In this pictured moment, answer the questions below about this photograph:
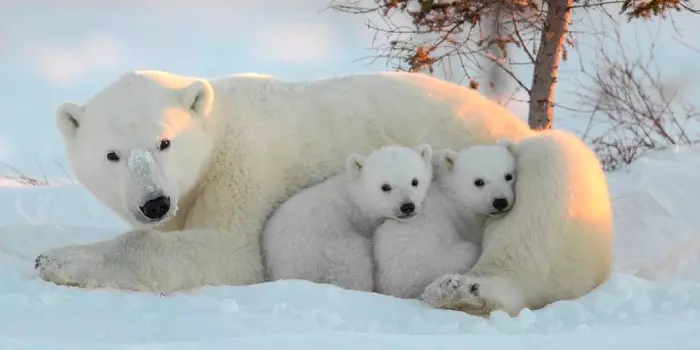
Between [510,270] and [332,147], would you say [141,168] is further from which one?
[510,270]

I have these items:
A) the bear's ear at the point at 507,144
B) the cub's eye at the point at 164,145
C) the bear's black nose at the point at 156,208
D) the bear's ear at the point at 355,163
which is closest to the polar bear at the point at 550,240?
the bear's ear at the point at 507,144

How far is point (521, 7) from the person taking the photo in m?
6.70

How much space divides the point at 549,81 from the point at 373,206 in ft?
10.7

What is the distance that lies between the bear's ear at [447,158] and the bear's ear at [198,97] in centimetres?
108

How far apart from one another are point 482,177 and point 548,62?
119 inches

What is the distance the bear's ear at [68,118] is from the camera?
12.0 feet

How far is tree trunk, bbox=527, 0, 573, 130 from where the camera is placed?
6.39m

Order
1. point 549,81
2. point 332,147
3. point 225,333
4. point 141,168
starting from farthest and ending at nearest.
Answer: point 549,81 < point 332,147 < point 141,168 < point 225,333

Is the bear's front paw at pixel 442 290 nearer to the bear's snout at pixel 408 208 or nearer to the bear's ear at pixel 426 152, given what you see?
the bear's snout at pixel 408 208

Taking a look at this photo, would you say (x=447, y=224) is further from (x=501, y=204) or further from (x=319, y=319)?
(x=319, y=319)

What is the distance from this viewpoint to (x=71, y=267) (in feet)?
10.9

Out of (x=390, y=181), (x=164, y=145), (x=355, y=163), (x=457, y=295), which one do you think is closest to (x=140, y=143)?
(x=164, y=145)

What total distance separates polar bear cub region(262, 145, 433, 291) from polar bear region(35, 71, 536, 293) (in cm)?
15

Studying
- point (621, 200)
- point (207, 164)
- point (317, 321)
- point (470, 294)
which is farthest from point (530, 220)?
point (621, 200)
